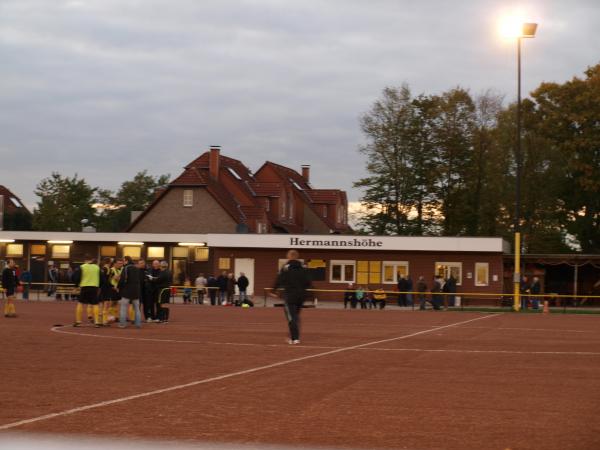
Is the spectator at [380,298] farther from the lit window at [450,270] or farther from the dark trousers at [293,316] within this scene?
the dark trousers at [293,316]

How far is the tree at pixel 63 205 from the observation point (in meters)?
91.8

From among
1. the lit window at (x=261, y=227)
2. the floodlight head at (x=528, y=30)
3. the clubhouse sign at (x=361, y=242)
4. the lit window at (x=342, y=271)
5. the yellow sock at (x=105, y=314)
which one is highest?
the floodlight head at (x=528, y=30)

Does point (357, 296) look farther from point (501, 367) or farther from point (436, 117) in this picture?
point (501, 367)

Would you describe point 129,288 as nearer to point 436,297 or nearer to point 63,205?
point 436,297

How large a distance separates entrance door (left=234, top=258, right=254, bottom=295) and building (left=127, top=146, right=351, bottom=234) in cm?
665

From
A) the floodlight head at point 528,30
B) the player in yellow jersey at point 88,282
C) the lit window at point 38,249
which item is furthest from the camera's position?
the lit window at point 38,249

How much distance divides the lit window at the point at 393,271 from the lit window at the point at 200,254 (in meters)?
11.2

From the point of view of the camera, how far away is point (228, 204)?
6762 centimetres

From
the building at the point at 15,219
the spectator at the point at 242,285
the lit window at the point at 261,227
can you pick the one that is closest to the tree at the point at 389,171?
the lit window at the point at 261,227

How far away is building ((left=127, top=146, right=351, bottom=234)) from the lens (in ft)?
219

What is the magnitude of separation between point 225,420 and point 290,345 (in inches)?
383

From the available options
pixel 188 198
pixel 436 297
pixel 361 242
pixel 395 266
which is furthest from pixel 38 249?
pixel 436 297

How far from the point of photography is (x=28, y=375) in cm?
1273

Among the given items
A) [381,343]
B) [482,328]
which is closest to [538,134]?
[482,328]
